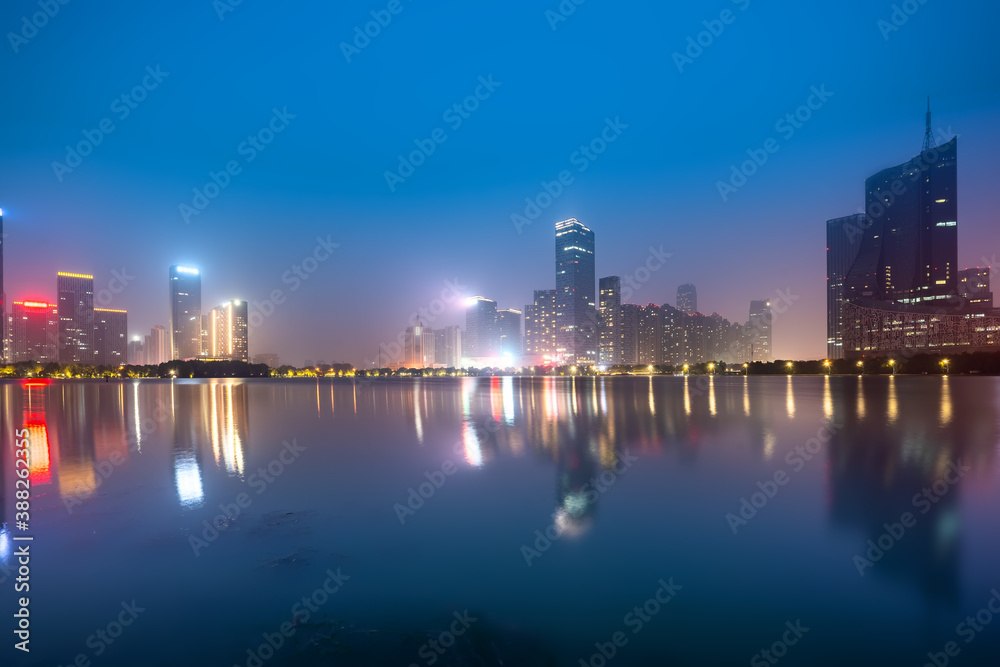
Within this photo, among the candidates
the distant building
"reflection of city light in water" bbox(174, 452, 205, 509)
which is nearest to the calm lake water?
"reflection of city light in water" bbox(174, 452, 205, 509)

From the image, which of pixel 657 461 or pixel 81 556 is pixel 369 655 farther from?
pixel 657 461

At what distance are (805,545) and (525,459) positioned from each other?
8.61 m

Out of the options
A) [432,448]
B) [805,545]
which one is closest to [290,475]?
[432,448]
